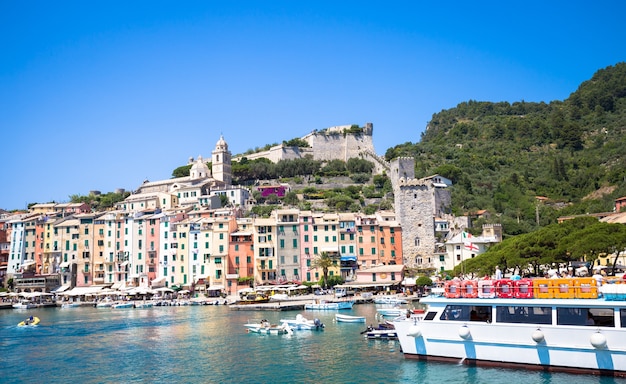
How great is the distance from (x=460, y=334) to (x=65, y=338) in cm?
2747

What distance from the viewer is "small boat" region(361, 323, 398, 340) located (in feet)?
107

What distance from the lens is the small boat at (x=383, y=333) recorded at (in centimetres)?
3275

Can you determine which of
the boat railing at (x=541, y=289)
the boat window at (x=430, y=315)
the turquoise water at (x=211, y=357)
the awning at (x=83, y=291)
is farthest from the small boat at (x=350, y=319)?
the awning at (x=83, y=291)

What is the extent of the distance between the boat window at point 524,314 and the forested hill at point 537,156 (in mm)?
50178

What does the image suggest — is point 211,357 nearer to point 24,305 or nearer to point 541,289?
point 541,289

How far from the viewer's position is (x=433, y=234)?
66938mm

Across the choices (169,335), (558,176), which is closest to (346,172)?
(558,176)

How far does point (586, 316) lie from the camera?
856 inches

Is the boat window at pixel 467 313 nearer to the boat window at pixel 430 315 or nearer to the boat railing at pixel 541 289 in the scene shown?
the boat window at pixel 430 315

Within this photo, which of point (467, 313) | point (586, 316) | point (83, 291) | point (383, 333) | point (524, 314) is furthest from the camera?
point (83, 291)

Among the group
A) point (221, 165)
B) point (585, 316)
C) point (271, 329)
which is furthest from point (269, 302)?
point (221, 165)

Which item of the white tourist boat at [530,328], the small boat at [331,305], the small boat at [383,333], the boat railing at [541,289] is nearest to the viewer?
the white tourist boat at [530,328]

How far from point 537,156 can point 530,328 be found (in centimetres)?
8940

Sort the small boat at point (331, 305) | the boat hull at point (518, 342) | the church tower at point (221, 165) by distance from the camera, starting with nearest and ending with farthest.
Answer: the boat hull at point (518, 342), the small boat at point (331, 305), the church tower at point (221, 165)
